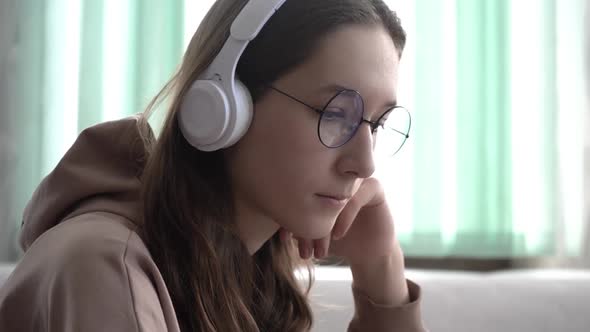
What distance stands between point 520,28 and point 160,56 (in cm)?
141

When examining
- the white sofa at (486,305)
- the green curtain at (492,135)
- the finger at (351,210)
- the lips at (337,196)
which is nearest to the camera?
the lips at (337,196)

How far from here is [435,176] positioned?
262 centimetres

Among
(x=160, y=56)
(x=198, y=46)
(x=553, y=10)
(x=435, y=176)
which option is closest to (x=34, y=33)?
(x=160, y=56)

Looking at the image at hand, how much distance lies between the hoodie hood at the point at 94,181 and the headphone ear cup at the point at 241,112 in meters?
0.17

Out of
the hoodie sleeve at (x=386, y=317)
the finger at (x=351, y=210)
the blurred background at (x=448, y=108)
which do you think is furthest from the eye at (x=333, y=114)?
the blurred background at (x=448, y=108)

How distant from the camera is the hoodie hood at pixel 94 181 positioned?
99 cm

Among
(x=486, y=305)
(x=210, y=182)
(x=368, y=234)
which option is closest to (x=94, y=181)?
(x=210, y=182)

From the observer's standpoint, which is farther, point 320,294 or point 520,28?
point 520,28

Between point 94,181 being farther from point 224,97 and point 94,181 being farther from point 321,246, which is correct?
point 321,246

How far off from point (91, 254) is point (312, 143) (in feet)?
1.22

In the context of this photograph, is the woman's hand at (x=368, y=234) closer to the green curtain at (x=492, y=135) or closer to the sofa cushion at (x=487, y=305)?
the sofa cushion at (x=487, y=305)

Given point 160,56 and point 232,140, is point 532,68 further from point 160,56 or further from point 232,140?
point 232,140

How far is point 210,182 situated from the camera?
1061mm

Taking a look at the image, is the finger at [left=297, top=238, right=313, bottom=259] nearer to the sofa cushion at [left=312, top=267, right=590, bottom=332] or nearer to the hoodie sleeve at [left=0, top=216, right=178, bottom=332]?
the sofa cushion at [left=312, top=267, right=590, bottom=332]
